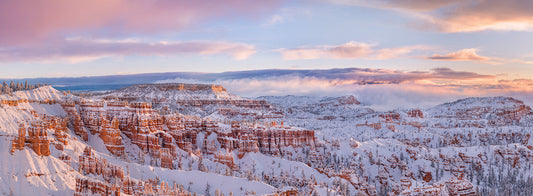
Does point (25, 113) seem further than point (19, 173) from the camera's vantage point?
Yes

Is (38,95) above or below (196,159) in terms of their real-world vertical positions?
above

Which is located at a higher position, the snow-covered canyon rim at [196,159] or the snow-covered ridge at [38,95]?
the snow-covered ridge at [38,95]

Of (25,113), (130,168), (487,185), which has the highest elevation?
(25,113)

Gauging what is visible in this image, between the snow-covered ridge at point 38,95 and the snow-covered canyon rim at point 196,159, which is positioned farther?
the snow-covered ridge at point 38,95

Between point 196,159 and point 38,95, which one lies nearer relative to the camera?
point 38,95

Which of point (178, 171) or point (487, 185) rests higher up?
point (178, 171)

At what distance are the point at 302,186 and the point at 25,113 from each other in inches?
2579

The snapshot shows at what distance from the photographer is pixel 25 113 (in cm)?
10194

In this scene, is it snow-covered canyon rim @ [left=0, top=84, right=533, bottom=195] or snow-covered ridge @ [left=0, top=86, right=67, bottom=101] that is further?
snow-covered ridge @ [left=0, top=86, right=67, bottom=101]

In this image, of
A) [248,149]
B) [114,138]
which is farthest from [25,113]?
[248,149]

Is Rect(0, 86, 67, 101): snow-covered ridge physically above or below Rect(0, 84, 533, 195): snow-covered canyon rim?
above

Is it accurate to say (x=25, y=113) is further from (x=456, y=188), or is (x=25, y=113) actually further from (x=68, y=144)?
(x=456, y=188)

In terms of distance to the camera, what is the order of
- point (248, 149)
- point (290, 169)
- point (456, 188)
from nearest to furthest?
point (456, 188)
point (290, 169)
point (248, 149)

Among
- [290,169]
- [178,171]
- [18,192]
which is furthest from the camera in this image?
[290,169]
